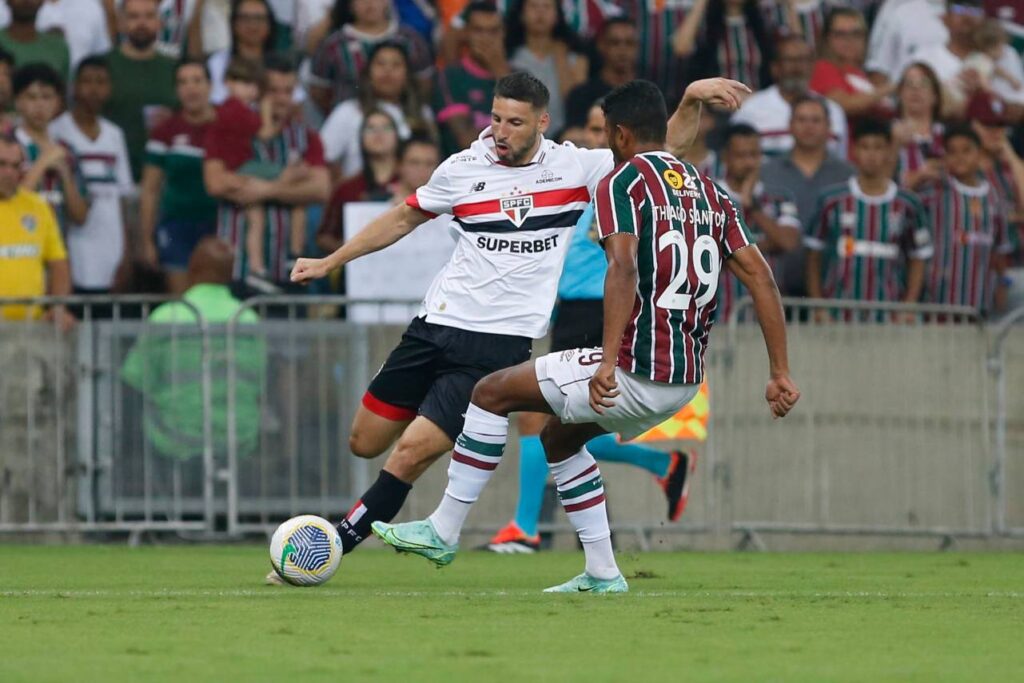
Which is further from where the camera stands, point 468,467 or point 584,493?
point 468,467

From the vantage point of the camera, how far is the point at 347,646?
610 cm

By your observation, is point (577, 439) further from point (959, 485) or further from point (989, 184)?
point (989, 184)

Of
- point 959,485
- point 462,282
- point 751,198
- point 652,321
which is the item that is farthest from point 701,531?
point 652,321

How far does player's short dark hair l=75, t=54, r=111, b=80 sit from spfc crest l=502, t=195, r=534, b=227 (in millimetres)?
6984

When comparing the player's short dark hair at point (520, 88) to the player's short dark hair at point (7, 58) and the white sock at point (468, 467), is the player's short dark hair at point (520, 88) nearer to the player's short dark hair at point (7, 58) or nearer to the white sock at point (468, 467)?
the white sock at point (468, 467)

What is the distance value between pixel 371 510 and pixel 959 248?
26.1 feet

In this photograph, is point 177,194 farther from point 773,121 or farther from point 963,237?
point 963,237

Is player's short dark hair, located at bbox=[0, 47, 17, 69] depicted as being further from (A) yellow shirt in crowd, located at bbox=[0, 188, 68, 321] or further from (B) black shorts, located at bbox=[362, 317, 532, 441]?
(B) black shorts, located at bbox=[362, 317, 532, 441]

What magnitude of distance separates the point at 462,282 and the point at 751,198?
618cm

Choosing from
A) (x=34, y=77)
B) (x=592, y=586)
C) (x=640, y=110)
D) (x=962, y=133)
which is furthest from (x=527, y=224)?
(x=962, y=133)

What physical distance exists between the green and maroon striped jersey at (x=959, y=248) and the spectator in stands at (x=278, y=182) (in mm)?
4900

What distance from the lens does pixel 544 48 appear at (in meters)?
16.0

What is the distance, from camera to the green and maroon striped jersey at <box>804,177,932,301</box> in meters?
14.7

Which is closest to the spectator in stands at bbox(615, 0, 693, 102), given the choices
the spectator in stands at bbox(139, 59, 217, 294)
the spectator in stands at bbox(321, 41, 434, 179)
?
the spectator in stands at bbox(321, 41, 434, 179)
